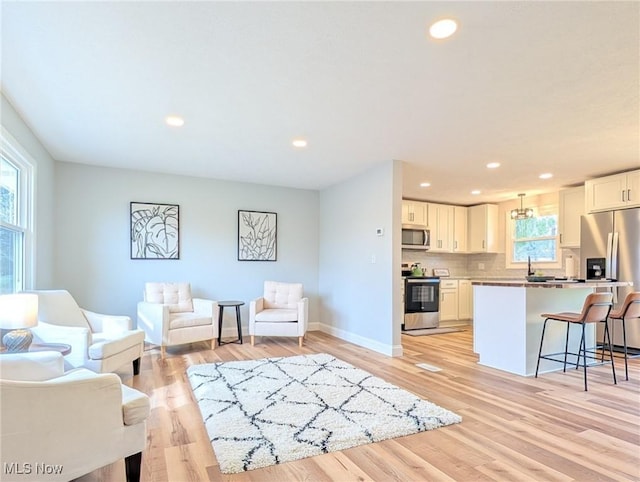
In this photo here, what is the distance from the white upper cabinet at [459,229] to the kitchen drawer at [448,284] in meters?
0.70

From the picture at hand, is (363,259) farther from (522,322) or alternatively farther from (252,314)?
(522,322)

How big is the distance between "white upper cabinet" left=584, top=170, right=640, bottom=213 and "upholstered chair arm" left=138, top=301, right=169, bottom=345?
571 cm

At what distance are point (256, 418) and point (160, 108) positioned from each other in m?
2.50

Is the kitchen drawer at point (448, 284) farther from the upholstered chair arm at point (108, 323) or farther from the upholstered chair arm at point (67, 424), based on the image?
the upholstered chair arm at point (67, 424)

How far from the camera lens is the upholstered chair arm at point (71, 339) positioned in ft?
9.45

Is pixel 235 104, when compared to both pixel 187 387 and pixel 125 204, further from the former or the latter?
pixel 125 204

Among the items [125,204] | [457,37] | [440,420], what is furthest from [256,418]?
[125,204]

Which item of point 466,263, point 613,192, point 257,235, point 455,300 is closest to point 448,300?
point 455,300

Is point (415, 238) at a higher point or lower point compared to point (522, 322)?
higher

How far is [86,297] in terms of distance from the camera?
473cm

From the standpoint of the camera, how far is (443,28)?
6.34ft

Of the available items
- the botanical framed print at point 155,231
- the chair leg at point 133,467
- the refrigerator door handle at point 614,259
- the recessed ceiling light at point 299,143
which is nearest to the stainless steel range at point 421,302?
the refrigerator door handle at point 614,259

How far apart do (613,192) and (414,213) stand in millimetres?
2856

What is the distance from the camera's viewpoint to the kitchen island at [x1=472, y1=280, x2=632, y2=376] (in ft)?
11.9
